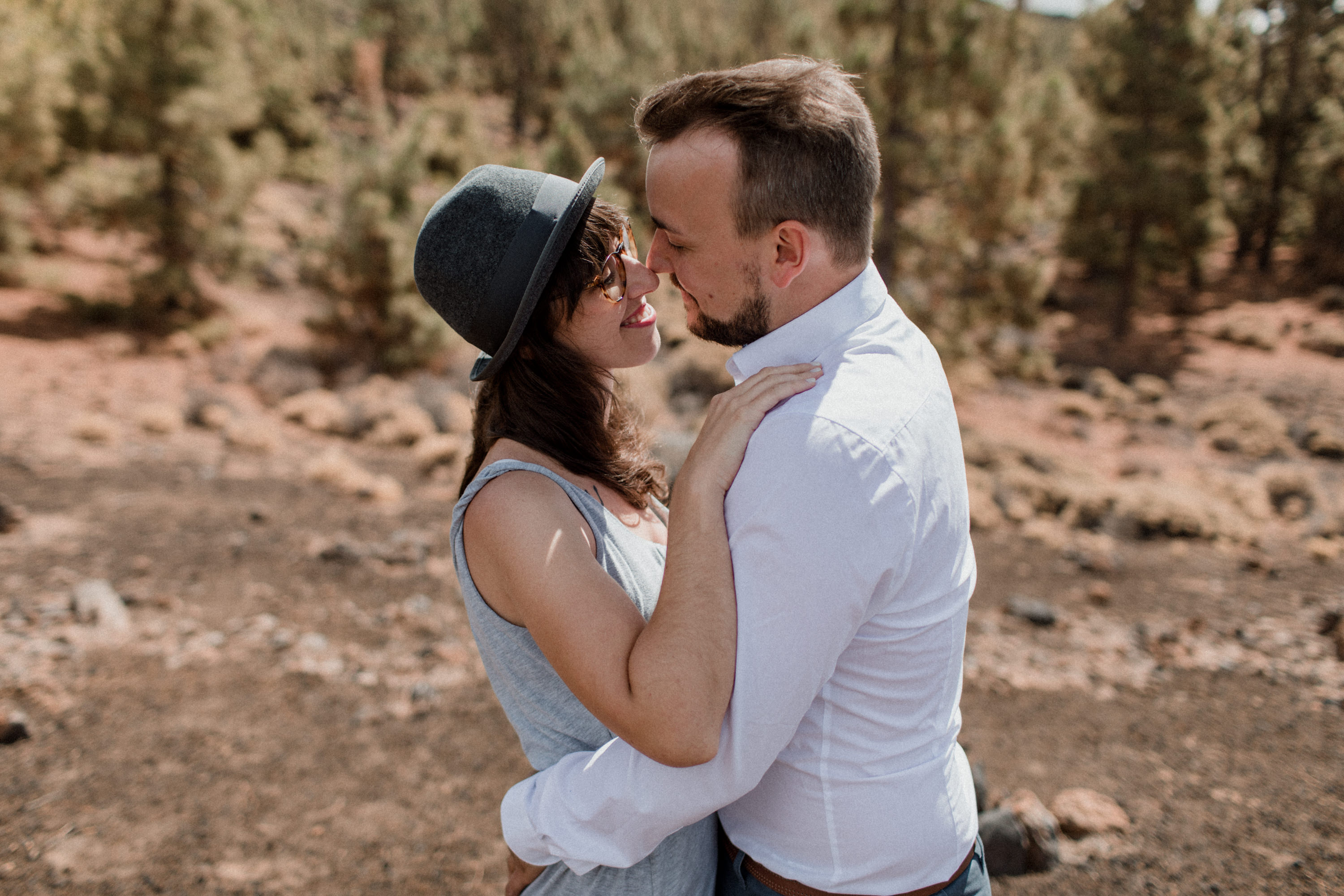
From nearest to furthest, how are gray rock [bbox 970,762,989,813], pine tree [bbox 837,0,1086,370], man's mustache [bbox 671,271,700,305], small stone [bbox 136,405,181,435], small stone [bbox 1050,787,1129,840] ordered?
1. man's mustache [bbox 671,271,700,305]
2. gray rock [bbox 970,762,989,813]
3. small stone [bbox 1050,787,1129,840]
4. small stone [bbox 136,405,181,435]
5. pine tree [bbox 837,0,1086,370]

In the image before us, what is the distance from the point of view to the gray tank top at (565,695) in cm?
159

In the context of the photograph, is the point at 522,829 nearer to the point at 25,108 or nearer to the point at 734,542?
the point at 734,542

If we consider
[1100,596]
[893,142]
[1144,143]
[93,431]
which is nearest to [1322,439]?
[1144,143]

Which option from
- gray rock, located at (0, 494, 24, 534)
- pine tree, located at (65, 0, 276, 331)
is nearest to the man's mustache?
gray rock, located at (0, 494, 24, 534)

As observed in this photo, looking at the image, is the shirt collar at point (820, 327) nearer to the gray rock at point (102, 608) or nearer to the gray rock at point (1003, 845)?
the gray rock at point (1003, 845)

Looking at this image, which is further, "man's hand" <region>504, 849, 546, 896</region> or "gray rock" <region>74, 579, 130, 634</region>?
"gray rock" <region>74, 579, 130, 634</region>

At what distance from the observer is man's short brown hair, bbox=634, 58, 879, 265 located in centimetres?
142

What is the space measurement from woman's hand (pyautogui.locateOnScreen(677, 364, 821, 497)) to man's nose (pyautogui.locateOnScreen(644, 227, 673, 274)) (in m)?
0.32

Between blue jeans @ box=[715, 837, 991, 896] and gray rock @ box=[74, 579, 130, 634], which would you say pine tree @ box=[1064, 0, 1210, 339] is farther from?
blue jeans @ box=[715, 837, 991, 896]

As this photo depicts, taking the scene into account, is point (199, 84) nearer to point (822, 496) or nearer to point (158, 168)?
point (158, 168)

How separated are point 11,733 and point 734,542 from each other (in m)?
4.78

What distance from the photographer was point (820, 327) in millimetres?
1498

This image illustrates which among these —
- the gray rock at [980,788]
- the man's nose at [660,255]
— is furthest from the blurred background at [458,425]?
the man's nose at [660,255]

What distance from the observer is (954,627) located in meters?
1.50
